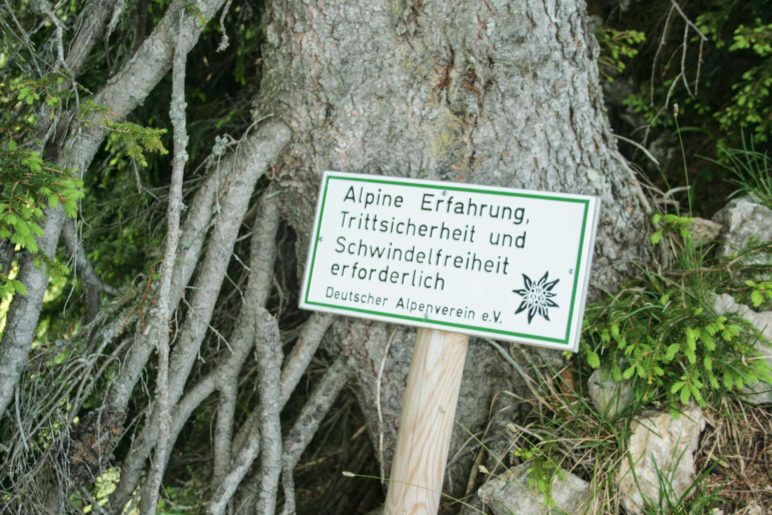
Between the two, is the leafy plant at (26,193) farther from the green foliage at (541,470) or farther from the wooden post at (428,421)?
the green foliage at (541,470)

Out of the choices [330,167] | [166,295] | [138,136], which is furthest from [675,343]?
[138,136]

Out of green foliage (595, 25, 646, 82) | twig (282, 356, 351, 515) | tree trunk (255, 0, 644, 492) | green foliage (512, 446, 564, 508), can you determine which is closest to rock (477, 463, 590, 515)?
green foliage (512, 446, 564, 508)

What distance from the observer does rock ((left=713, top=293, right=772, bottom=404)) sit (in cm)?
240

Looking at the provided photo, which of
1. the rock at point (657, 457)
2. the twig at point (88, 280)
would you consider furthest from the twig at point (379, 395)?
the twig at point (88, 280)

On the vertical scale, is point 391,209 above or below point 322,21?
below

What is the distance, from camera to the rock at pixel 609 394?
242cm

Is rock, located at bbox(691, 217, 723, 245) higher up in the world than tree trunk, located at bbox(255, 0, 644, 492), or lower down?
lower down

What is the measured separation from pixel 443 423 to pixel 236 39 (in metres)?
2.33

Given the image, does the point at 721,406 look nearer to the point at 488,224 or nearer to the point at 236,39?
the point at 488,224

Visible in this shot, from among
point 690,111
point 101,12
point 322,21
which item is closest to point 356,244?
point 322,21

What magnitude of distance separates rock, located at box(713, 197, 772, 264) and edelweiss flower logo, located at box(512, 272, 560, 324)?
102 centimetres

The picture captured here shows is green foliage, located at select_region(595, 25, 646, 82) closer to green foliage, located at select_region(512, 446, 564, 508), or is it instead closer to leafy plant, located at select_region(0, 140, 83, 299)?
green foliage, located at select_region(512, 446, 564, 508)

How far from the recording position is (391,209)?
2230 millimetres

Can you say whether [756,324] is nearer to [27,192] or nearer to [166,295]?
[166,295]
